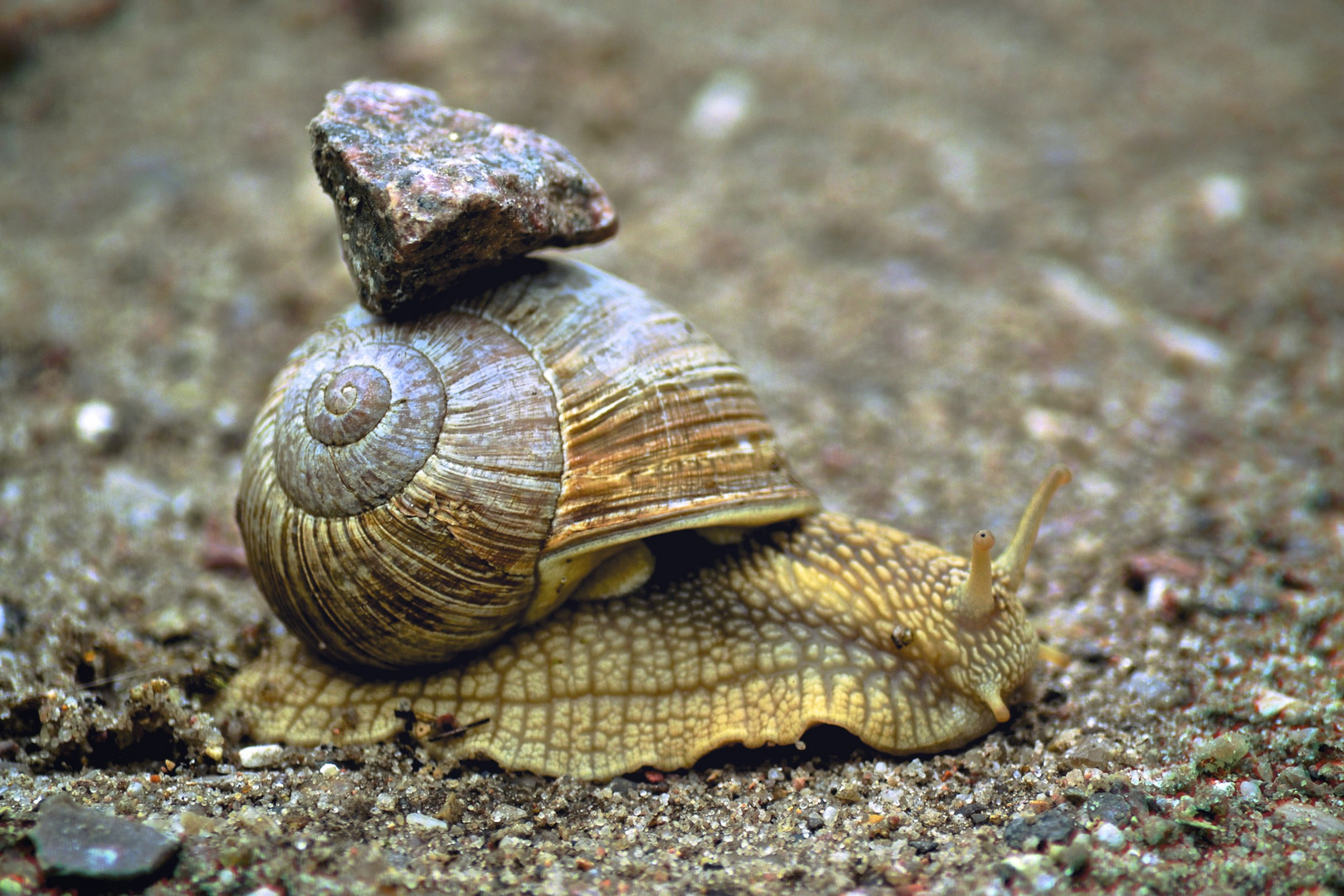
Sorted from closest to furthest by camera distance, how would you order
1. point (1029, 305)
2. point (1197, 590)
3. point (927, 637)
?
point (927, 637) → point (1197, 590) → point (1029, 305)

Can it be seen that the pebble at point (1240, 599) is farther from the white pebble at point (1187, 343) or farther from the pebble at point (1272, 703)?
the white pebble at point (1187, 343)

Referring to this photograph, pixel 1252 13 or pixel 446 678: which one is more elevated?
pixel 1252 13

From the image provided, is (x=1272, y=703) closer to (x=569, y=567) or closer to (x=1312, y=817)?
(x=1312, y=817)

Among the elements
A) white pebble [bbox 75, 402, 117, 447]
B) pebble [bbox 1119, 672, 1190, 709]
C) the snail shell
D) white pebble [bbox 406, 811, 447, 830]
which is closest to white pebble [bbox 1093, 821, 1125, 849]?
pebble [bbox 1119, 672, 1190, 709]

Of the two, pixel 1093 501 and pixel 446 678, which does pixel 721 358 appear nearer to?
pixel 446 678

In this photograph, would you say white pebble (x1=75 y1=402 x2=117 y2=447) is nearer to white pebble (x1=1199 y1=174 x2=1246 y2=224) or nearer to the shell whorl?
the shell whorl

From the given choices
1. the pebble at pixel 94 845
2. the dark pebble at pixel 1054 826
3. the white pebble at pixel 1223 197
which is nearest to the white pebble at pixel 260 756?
the pebble at pixel 94 845

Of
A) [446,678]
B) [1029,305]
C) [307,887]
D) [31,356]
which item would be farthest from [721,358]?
[31,356]
